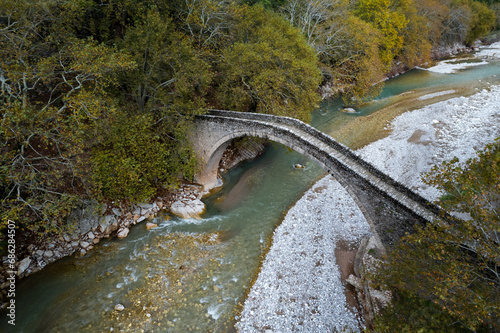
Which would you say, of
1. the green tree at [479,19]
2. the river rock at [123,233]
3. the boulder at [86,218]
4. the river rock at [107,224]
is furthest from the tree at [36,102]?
the green tree at [479,19]

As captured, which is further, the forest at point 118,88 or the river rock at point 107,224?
the river rock at point 107,224

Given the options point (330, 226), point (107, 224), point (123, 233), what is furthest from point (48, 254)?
point (330, 226)

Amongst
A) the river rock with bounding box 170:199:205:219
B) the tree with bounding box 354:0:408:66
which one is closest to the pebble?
the river rock with bounding box 170:199:205:219

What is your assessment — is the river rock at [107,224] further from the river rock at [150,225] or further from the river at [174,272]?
the river rock at [150,225]

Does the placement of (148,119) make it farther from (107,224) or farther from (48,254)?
(48,254)

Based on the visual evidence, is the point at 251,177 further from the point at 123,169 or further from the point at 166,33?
the point at 166,33

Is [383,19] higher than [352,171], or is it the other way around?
[383,19]

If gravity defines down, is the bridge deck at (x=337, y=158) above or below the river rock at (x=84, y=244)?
above
